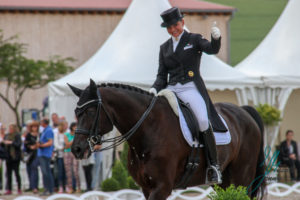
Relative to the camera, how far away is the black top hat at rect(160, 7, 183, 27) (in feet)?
25.8

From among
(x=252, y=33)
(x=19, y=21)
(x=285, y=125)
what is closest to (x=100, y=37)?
(x=19, y=21)

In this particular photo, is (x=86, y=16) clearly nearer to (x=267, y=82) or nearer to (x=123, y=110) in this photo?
(x=267, y=82)

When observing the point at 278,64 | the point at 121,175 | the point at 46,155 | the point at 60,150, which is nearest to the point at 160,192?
the point at 121,175

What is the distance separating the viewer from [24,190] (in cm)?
1692

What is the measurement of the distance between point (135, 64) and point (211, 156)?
8.61 meters

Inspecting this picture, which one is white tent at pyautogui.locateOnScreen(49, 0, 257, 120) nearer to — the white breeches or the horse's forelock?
the white breeches

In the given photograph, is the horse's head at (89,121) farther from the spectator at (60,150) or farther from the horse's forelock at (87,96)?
the spectator at (60,150)

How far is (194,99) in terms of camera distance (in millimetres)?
8008

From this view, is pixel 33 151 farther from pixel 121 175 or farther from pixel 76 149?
pixel 76 149

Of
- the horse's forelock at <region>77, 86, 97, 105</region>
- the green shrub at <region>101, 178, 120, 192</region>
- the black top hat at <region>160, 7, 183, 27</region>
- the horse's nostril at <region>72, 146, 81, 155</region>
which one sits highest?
the black top hat at <region>160, 7, 183, 27</region>

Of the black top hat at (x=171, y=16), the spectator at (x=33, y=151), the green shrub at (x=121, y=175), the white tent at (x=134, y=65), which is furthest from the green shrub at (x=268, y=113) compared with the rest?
the black top hat at (x=171, y=16)

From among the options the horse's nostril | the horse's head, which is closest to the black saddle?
the horse's head

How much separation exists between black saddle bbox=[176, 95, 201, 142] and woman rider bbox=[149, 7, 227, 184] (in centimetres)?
5

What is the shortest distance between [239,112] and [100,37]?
30.7m
